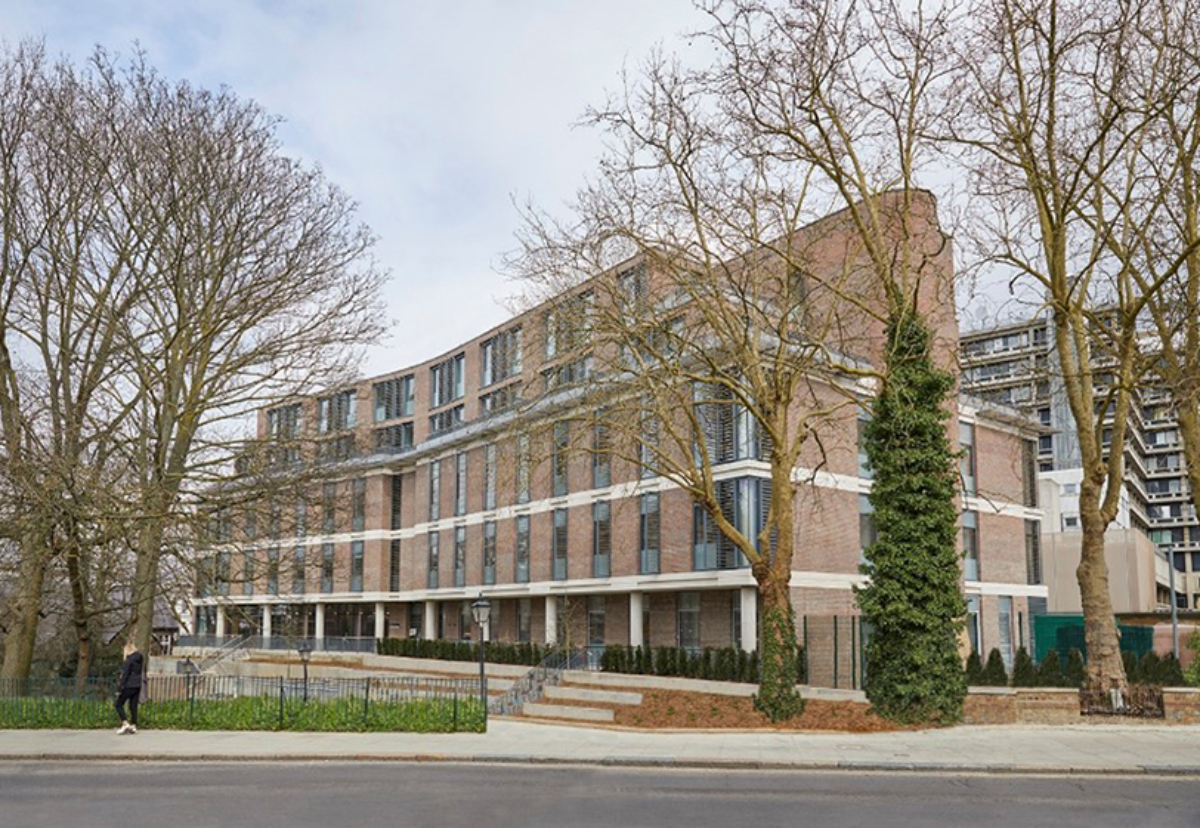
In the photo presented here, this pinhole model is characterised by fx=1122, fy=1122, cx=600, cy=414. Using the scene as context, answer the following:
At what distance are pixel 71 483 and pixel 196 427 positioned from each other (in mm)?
4066

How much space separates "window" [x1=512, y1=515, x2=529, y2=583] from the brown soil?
72.1ft

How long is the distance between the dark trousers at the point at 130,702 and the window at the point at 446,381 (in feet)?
132

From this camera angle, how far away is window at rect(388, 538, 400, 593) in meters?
60.5

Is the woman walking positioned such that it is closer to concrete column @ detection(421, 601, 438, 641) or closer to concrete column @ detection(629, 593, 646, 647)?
concrete column @ detection(629, 593, 646, 647)

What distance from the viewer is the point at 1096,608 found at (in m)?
22.3

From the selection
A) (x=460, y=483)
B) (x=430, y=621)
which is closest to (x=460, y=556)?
(x=460, y=483)

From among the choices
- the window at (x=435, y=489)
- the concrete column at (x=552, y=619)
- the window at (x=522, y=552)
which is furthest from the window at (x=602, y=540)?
the window at (x=435, y=489)

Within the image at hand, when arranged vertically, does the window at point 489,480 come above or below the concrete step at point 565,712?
above

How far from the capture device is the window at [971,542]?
146ft

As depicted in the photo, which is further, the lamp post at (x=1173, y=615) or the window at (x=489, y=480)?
the window at (x=489, y=480)

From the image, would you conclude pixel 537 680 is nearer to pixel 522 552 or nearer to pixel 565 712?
pixel 565 712

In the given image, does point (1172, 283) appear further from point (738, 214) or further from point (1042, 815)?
point (1042, 815)

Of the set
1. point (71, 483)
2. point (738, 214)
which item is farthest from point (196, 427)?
point (738, 214)

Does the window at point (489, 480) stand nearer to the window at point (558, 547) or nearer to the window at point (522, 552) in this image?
the window at point (522, 552)
